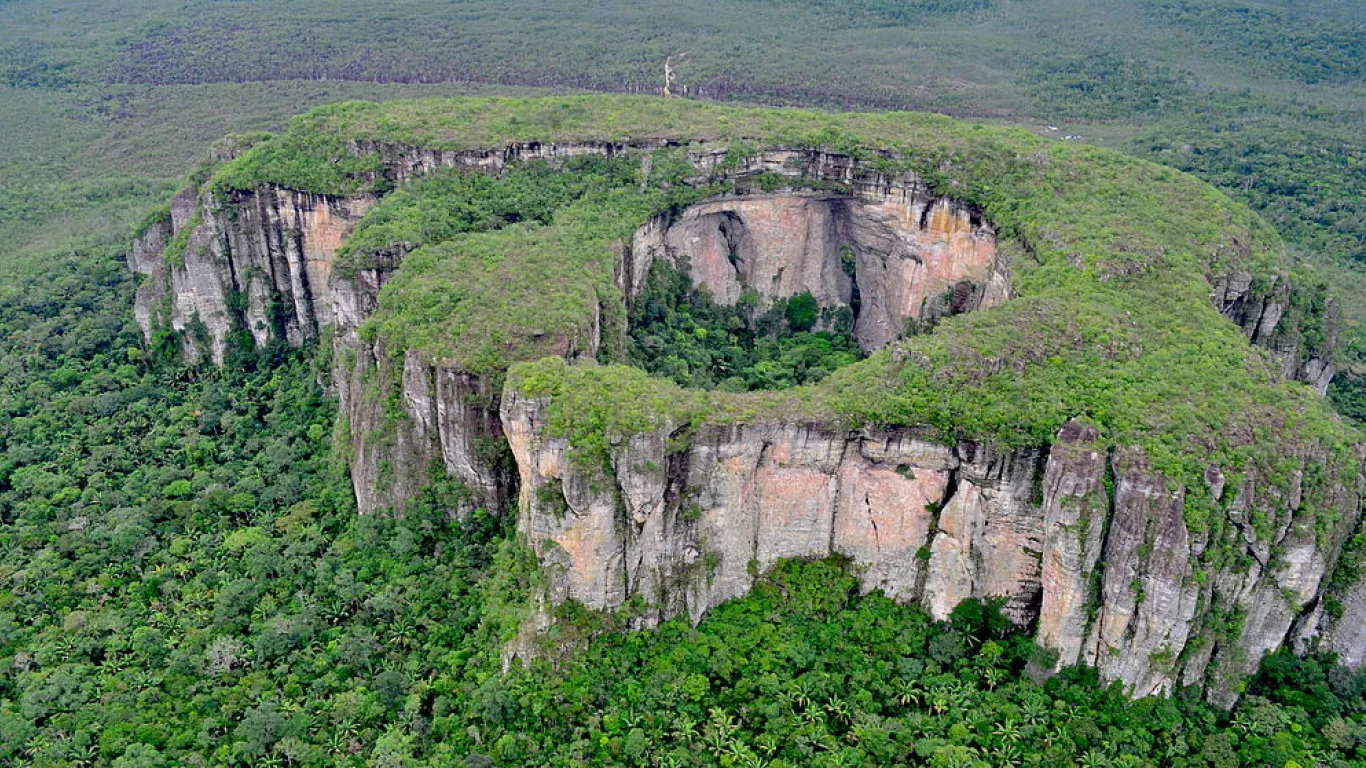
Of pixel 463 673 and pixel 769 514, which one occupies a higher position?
pixel 769 514

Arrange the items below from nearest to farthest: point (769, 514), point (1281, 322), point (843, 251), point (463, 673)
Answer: point (463, 673)
point (769, 514)
point (1281, 322)
point (843, 251)

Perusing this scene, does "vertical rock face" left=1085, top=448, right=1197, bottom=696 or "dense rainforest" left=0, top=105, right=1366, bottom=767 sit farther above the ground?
"vertical rock face" left=1085, top=448, right=1197, bottom=696

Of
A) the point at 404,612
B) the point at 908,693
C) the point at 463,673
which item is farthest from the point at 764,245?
the point at 463,673

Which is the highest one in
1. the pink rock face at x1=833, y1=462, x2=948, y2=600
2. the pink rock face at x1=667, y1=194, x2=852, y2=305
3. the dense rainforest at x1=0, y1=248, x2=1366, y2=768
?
the pink rock face at x1=667, y1=194, x2=852, y2=305

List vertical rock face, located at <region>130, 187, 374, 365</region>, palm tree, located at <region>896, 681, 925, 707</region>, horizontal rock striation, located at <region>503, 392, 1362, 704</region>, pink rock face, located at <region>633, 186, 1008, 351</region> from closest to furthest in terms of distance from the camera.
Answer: horizontal rock striation, located at <region>503, 392, 1362, 704</region> < palm tree, located at <region>896, 681, 925, 707</region> < pink rock face, located at <region>633, 186, 1008, 351</region> < vertical rock face, located at <region>130, 187, 374, 365</region>

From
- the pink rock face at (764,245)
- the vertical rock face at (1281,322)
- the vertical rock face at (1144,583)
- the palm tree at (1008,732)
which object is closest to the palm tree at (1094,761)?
the palm tree at (1008,732)

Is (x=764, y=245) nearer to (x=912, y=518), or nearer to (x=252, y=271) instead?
(x=912, y=518)

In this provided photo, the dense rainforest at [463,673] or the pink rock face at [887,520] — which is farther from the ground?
the pink rock face at [887,520]

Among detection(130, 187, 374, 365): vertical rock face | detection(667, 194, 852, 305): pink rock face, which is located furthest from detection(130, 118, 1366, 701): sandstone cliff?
detection(667, 194, 852, 305): pink rock face

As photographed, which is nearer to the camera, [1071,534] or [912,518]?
[1071,534]

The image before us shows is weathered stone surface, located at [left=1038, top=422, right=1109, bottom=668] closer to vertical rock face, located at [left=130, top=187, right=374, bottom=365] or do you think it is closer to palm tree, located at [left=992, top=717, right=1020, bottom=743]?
palm tree, located at [left=992, top=717, right=1020, bottom=743]

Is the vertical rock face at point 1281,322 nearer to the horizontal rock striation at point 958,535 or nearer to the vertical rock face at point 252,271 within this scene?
the horizontal rock striation at point 958,535

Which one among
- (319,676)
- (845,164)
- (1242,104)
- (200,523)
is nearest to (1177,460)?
(845,164)
